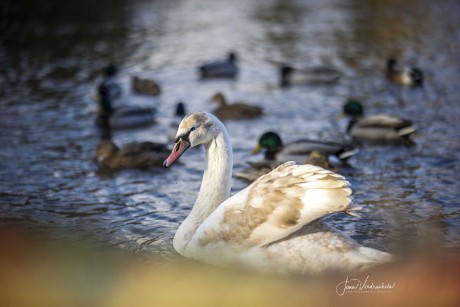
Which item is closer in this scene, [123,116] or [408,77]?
[123,116]

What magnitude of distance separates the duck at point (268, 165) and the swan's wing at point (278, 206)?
3.36 meters

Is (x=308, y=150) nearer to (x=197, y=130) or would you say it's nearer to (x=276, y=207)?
(x=197, y=130)

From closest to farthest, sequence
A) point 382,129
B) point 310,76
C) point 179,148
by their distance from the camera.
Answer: point 179,148
point 382,129
point 310,76

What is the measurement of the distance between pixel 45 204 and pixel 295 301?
418 centimetres

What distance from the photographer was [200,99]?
15.9 meters

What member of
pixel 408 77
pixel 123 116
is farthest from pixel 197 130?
pixel 408 77

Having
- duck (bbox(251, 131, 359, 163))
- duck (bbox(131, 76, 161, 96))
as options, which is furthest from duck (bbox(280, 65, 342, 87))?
duck (bbox(251, 131, 359, 163))

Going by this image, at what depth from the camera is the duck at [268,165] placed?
383 inches

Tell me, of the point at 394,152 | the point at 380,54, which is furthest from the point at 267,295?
the point at 380,54

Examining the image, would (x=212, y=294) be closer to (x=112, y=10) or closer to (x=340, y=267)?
(x=340, y=267)

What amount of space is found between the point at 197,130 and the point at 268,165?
134 inches

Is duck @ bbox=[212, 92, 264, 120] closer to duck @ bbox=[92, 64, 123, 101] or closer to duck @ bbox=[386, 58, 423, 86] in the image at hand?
duck @ bbox=[92, 64, 123, 101]

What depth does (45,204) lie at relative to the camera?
891cm

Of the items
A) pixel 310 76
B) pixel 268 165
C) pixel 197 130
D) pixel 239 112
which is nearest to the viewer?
pixel 197 130
